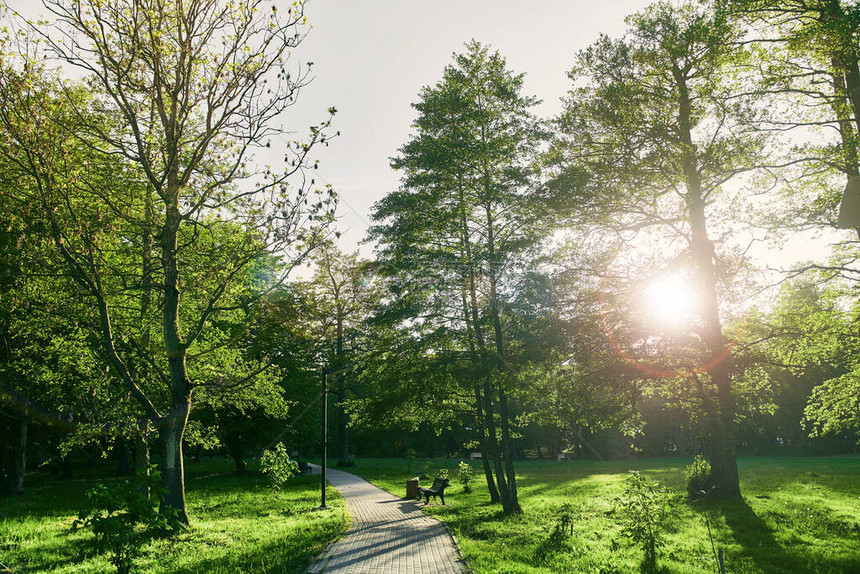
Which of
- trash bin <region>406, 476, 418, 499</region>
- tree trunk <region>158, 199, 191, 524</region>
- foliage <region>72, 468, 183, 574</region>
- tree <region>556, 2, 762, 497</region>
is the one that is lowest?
trash bin <region>406, 476, 418, 499</region>

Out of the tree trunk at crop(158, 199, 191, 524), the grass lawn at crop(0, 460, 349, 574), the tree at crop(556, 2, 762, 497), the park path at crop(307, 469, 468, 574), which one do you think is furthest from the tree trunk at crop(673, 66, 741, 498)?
the tree trunk at crop(158, 199, 191, 524)

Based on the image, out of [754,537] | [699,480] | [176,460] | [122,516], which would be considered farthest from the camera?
[699,480]

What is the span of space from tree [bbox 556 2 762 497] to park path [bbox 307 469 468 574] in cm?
812

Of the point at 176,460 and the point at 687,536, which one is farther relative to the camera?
the point at 176,460

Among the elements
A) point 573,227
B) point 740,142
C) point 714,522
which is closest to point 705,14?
point 740,142

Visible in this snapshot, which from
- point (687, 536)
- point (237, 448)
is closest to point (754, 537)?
point (687, 536)

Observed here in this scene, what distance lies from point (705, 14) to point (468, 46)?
7113 millimetres

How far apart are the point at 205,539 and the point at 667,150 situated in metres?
14.8

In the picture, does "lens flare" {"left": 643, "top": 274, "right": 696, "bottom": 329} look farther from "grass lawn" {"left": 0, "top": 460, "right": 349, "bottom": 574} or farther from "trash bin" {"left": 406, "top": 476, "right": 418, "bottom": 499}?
"trash bin" {"left": 406, "top": 476, "right": 418, "bottom": 499}

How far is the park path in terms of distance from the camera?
28.0 feet

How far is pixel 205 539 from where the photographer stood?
10305mm

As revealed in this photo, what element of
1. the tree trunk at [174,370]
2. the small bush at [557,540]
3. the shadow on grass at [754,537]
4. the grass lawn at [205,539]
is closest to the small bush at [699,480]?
the shadow on grass at [754,537]

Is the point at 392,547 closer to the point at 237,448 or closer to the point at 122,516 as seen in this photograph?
the point at 122,516

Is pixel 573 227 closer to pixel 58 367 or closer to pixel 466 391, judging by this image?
pixel 466 391
